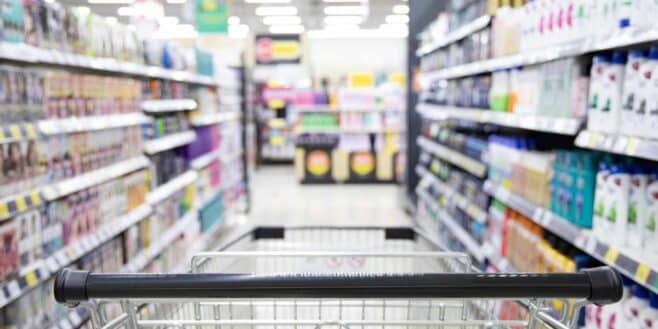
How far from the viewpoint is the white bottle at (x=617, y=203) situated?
2039mm

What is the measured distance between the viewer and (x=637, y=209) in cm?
201

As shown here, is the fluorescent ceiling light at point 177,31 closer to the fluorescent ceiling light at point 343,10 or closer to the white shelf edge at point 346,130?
the fluorescent ceiling light at point 343,10

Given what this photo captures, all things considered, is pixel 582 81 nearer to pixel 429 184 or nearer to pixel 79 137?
pixel 79 137

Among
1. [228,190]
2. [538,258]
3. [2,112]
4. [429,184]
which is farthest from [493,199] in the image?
[228,190]

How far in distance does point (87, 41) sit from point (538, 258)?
269 centimetres

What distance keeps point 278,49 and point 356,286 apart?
11.9m

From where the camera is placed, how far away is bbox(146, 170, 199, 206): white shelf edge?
13.6 ft

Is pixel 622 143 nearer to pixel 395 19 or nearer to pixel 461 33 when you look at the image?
pixel 461 33

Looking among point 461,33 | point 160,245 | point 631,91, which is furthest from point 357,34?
point 631,91

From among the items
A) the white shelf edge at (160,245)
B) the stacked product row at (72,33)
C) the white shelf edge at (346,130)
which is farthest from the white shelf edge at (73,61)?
the white shelf edge at (346,130)

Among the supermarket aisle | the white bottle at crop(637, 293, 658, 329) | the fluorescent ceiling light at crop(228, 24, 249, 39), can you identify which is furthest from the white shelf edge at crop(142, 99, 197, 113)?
the fluorescent ceiling light at crop(228, 24, 249, 39)

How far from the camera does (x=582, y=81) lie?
7.98ft

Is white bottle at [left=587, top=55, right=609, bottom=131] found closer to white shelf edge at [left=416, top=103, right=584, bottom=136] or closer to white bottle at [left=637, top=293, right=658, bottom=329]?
white shelf edge at [left=416, top=103, right=584, bottom=136]

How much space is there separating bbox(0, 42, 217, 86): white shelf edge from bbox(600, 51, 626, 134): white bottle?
2.42m
